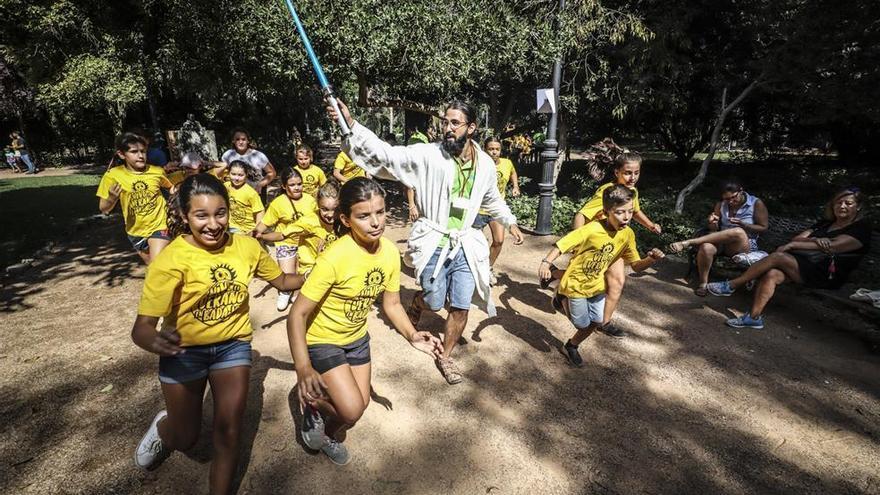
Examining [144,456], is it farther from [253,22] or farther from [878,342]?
[253,22]

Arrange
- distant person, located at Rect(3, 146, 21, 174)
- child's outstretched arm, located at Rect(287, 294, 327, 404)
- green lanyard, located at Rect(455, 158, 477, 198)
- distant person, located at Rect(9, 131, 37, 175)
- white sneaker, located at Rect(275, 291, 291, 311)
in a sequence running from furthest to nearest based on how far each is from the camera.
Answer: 1. distant person, located at Rect(3, 146, 21, 174)
2. distant person, located at Rect(9, 131, 37, 175)
3. white sneaker, located at Rect(275, 291, 291, 311)
4. green lanyard, located at Rect(455, 158, 477, 198)
5. child's outstretched arm, located at Rect(287, 294, 327, 404)

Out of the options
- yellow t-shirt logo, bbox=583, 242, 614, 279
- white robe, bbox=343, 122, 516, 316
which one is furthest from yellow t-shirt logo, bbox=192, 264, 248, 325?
yellow t-shirt logo, bbox=583, 242, 614, 279

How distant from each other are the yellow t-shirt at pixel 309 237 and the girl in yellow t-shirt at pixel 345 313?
2.03 m

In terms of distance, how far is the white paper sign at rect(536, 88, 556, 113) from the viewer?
7.56 meters

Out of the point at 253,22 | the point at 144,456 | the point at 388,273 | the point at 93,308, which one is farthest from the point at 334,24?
the point at 144,456

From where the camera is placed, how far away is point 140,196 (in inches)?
177

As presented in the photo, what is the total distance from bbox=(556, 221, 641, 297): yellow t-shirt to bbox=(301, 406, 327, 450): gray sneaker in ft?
8.01

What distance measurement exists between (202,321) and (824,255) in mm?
6222

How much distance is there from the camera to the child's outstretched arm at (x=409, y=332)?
268 cm

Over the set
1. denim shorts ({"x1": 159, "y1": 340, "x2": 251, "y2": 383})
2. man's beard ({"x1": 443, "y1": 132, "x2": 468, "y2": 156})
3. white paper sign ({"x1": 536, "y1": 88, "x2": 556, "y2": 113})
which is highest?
white paper sign ({"x1": 536, "y1": 88, "x2": 556, "y2": 113})

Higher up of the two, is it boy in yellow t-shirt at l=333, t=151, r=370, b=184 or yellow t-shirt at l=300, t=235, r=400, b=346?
boy in yellow t-shirt at l=333, t=151, r=370, b=184

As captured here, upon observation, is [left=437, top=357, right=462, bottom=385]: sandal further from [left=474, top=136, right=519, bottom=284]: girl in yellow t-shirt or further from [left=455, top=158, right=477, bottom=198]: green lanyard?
[left=474, top=136, right=519, bottom=284]: girl in yellow t-shirt

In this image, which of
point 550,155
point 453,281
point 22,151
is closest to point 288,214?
point 453,281

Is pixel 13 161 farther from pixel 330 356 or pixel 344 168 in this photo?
pixel 330 356
